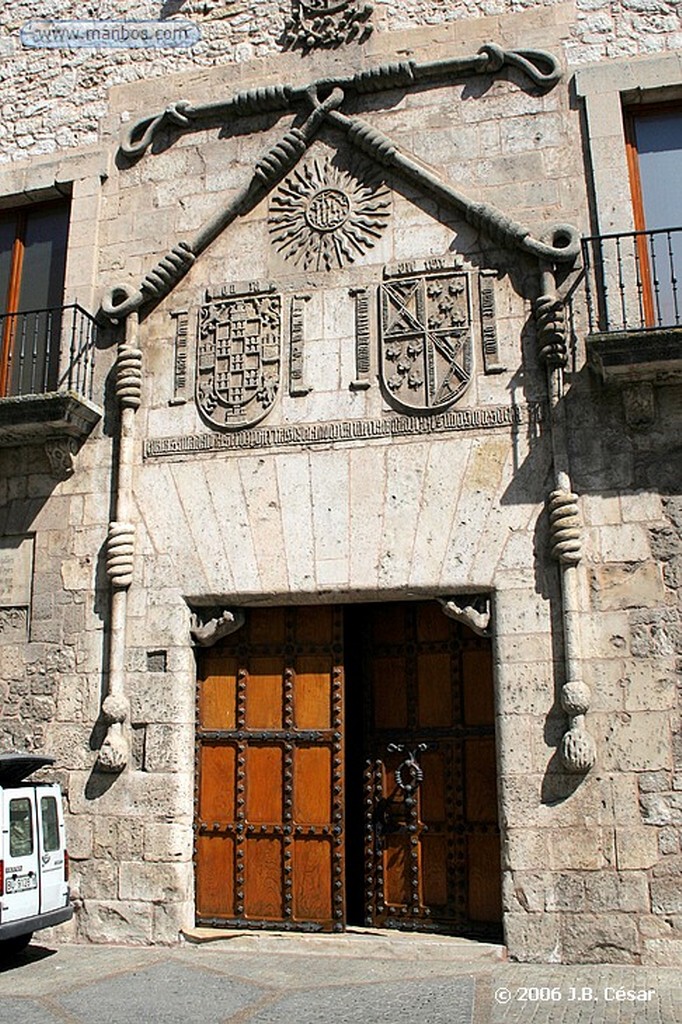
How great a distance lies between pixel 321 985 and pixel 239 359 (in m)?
4.08

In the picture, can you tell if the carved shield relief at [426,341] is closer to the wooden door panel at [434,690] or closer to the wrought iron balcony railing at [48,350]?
the wooden door panel at [434,690]

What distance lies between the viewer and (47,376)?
24.5 feet

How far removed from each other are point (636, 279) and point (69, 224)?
14.4 feet

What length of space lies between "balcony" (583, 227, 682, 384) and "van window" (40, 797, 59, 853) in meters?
4.36

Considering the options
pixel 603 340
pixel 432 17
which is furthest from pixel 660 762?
pixel 432 17

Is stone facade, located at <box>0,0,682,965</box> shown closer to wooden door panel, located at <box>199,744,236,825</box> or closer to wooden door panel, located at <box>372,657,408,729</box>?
wooden door panel, located at <box>199,744,236,825</box>

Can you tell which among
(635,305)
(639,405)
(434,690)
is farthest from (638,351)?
(434,690)

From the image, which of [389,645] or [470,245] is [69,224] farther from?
[389,645]

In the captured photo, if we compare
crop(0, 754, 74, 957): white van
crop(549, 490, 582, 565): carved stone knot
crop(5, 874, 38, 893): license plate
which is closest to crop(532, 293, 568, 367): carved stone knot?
crop(549, 490, 582, 565): carved stone knot

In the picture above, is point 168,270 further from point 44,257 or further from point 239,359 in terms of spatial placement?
point 44,257

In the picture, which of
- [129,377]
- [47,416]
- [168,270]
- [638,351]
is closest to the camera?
[638,351]

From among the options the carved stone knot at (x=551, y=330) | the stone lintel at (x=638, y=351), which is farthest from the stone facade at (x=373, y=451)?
the stone lintel at (x=638, y=351)

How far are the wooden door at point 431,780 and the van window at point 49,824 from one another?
1995mm

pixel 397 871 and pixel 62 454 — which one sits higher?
pixel 62 454
